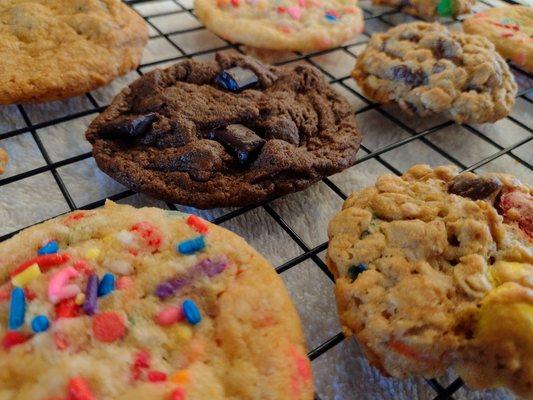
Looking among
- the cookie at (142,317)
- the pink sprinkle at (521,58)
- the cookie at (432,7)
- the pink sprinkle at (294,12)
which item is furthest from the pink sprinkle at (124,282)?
the cookie at (432,7)

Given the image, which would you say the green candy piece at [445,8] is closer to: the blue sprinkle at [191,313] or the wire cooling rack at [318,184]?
the wire cooling rack at [318,184]

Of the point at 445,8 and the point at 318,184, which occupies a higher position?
the point at 445,8

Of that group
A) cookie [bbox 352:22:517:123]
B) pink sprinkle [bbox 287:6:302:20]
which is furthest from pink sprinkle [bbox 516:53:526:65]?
pink sprinkle [bbox 287:6:302:20]

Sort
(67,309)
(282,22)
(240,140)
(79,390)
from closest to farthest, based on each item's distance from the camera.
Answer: (79,390) < (67,309) < (240,140) < (282,22)

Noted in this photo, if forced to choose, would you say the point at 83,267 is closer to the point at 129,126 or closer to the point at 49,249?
the point at 49,249

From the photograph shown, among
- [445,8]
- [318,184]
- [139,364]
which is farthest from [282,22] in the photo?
[139,364]

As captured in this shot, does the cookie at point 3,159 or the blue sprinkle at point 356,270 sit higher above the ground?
the blue sprinkle at point 356,270
